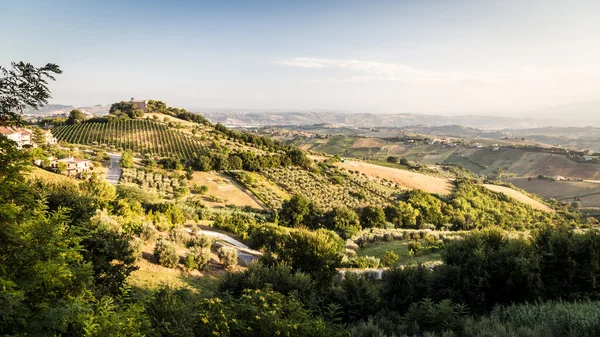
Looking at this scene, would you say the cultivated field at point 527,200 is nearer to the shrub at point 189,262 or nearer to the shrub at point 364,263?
the shrub at point 364,263

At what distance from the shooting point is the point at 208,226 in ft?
76.7

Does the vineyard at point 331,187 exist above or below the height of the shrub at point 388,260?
below

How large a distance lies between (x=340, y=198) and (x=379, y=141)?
135 meters

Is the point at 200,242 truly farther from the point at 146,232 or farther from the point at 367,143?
the point at 367,143

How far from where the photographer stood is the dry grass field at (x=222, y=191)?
40.9 metres

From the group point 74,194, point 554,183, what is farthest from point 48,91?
point 554,183

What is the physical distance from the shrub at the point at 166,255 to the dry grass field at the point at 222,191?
25591 mm

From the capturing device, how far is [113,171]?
45188 millimetres

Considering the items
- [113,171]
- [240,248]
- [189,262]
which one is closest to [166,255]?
[189,262]

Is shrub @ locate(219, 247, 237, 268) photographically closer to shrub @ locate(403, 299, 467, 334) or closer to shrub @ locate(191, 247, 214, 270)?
shrub @ locate(191, 247, 214, 270)

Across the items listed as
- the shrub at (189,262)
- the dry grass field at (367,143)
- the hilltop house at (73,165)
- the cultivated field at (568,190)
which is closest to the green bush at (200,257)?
the shrub at (189,262)

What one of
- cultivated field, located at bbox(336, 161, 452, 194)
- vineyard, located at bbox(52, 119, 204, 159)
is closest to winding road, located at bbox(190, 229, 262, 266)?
vineyard, located at bbox(52, 119, 204, 159)

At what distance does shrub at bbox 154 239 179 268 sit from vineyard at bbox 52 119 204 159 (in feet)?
172

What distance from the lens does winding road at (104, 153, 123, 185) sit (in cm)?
3967
